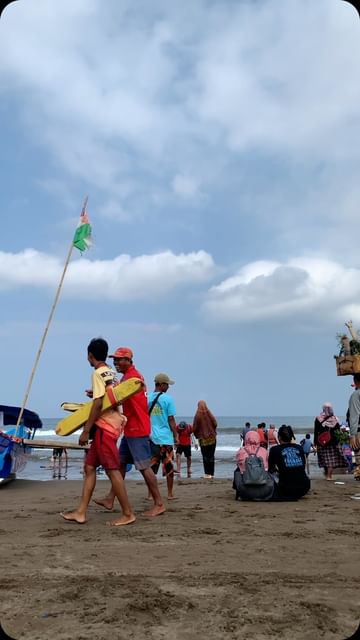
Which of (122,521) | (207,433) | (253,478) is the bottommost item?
(122,521)

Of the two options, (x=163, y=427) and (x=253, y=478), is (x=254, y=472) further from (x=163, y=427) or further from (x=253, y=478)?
(x=163, y=427)

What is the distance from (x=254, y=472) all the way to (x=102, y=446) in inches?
101

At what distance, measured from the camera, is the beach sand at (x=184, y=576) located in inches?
107

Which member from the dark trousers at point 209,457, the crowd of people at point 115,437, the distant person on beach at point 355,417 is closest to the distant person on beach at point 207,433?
the dark trousers at point 209,457

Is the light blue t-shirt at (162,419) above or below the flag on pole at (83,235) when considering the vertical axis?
below

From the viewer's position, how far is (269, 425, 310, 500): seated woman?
23.6 feet

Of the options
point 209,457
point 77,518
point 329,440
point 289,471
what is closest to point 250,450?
point 289,471

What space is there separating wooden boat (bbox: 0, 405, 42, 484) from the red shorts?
4079mm

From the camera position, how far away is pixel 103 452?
5.40 m

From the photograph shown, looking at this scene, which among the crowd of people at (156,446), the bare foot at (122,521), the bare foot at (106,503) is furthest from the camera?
the bare foot at (106,503)

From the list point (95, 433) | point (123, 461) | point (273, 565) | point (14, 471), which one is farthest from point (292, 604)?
point (14, 471)

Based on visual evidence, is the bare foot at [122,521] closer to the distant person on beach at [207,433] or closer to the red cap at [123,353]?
the red cap at [123,353]

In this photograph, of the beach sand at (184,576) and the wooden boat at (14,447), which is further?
the wooden boat at (14,447)

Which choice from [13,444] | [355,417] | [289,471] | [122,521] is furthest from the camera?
[13,444]
